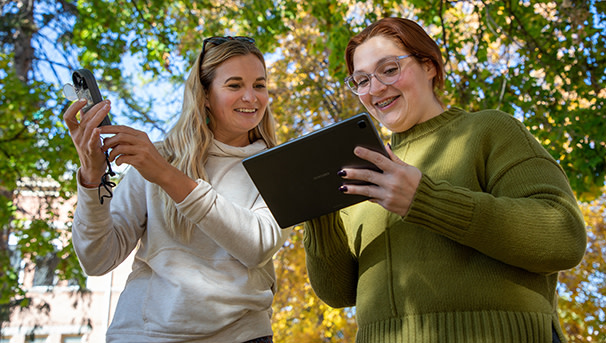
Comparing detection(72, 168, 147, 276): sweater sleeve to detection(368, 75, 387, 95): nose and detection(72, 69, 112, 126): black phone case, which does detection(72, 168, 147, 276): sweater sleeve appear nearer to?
detection(72, 69, 112, 126): black phone case

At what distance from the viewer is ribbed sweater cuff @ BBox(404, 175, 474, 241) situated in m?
1.59

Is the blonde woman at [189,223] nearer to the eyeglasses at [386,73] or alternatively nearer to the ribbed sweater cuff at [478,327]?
the eyeglasses at [386,73]

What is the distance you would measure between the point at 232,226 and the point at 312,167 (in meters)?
0.44

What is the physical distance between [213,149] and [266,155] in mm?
670

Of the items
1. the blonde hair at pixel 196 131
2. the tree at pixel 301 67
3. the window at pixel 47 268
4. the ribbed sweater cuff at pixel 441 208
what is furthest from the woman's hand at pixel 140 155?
the window at pixel 47 268

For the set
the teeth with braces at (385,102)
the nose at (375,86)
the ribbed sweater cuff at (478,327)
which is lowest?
the ribbed sweater cuff at (478,327)

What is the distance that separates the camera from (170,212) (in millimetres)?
2174

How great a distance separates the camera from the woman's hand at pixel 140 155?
1938 millimetres

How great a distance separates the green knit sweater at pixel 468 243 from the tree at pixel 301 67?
400 centimetres

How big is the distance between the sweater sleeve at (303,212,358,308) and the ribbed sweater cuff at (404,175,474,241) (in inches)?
19.0

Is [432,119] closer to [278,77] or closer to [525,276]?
[525,276]

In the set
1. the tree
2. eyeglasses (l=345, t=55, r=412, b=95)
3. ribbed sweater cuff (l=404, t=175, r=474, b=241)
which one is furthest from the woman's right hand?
the tree

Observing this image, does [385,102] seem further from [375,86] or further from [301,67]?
[301,67]

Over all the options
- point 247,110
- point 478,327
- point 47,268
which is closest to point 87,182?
point 247,110
